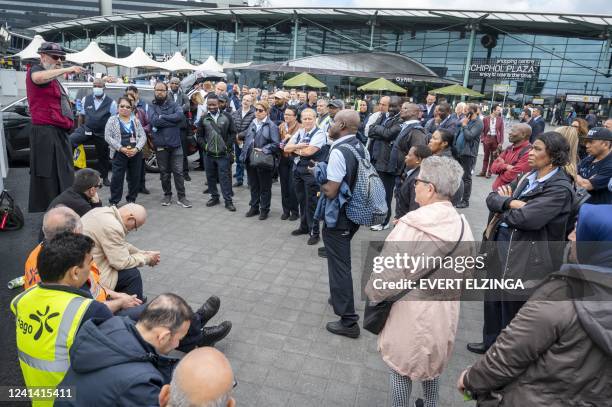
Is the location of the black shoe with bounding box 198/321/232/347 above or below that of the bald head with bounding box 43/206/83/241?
below

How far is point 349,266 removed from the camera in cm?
377

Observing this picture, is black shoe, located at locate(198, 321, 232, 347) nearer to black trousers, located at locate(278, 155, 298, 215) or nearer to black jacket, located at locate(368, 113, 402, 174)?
black trousers, located at locate(278, 155, 298, 215)

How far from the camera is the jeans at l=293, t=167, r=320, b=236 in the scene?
6078mm

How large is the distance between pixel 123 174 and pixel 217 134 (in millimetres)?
1782

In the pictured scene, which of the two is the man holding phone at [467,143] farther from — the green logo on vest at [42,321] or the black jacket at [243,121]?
the green logo on vest at [42,321]

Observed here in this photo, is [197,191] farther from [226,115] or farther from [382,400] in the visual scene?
[382,400]

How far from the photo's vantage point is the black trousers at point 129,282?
351 cm

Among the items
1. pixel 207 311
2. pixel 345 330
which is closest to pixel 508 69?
pixel 345 330

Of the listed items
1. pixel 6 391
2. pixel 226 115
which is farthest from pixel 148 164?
pixel 6 391

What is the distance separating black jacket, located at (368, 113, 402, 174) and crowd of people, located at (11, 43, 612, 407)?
0.02 m

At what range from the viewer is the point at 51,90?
4.71 m

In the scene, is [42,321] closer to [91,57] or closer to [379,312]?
[379,312]

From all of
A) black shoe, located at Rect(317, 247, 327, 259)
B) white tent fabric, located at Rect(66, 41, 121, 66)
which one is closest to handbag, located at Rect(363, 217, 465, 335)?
black shoe, located at Rect(317, 247, 327, 259)

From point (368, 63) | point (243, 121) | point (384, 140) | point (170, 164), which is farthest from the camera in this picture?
point (368, 63)
